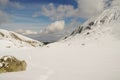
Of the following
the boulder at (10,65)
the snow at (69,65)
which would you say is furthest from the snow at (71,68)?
the boulder at (10,65)

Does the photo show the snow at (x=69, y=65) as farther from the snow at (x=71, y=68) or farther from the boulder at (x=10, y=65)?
the boulder at (x=10, y=65)

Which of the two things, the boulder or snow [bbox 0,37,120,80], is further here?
the boulder

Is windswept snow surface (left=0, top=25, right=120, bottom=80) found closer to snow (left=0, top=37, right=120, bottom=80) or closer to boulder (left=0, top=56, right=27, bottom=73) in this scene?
snow (left=0, top=37, right=120, bottom=80)

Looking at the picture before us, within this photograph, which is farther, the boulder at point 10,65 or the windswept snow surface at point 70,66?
the boulder at point 10,65

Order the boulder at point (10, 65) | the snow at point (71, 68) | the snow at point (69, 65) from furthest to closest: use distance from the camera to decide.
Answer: the boulder at point (10, 65) → the snow at point (69, 65) → the snow at point (71, 68)

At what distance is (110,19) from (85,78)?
132882 mm

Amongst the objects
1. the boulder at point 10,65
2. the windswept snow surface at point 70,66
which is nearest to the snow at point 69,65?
the windswept snow surface at point 70,66

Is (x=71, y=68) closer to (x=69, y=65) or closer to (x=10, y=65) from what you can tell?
(x=69, y=65)

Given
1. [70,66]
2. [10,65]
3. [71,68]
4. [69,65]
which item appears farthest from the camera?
[69,65]

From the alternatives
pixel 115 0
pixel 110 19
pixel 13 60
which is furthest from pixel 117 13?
pixel 13 60

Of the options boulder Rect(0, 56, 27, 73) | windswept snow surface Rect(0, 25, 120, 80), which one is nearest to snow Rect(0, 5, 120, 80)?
windswept snow surface Rect(0, 25, 120, 80)

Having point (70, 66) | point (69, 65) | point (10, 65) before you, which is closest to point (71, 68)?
point (70, 66)

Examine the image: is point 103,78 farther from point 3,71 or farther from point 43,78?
point 3,71

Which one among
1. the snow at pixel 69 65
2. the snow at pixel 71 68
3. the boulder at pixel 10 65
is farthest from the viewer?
the boulder at pixel 10 65
